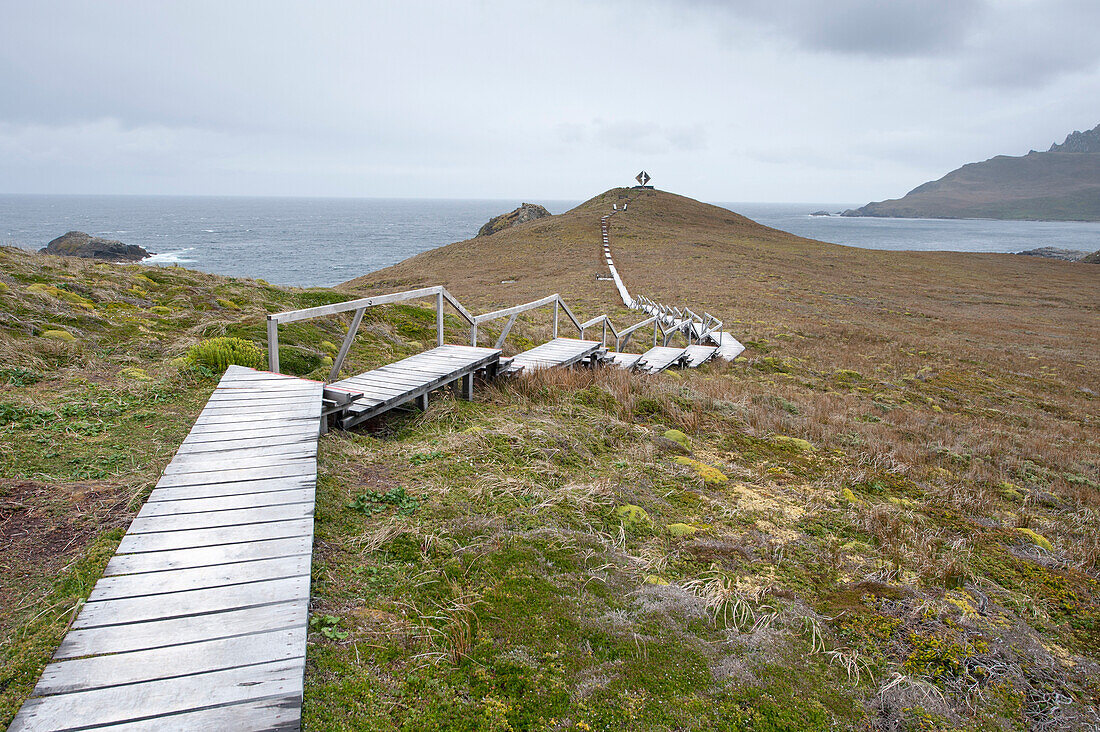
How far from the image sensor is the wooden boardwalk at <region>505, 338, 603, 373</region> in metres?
8.72

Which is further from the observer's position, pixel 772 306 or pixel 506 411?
pixel 772 306

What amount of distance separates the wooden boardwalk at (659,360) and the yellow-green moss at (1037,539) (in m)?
6.82

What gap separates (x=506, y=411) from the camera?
7.00 metres

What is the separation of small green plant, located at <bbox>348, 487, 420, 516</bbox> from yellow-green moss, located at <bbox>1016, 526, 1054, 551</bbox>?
552cm

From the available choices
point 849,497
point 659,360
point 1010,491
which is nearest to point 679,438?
point 849,497

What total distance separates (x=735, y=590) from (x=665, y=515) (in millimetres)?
1103

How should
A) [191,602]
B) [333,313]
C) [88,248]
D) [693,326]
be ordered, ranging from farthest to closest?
[88,248], [693,326], [333,313], [191,602]

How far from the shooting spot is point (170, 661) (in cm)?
240

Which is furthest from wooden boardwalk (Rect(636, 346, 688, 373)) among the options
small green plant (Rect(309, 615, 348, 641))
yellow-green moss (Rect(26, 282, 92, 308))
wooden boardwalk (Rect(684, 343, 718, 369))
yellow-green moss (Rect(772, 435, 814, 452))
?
yellow-green moss (Rect(26, 282, 92, 308))

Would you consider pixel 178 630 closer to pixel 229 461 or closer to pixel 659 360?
pixel 229 461

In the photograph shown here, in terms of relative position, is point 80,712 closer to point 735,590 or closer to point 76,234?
point 735,590

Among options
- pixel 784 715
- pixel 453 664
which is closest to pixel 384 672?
pixel 453 664

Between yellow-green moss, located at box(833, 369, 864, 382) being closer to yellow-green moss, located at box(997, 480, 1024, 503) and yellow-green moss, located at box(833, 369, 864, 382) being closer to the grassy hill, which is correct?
the grassy hill

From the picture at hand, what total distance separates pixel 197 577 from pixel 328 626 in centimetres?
71
